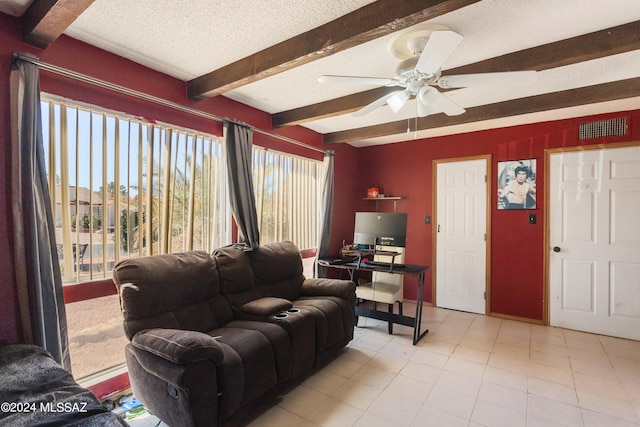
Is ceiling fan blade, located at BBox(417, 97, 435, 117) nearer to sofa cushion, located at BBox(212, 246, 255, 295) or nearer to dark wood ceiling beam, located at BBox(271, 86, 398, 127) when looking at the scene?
dark wood ceiling beam, located at BBox(271, 86, 398, 127)

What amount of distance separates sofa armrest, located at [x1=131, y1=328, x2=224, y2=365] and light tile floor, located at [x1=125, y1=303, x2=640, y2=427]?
23.8 inches

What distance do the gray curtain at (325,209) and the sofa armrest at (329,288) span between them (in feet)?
2.95

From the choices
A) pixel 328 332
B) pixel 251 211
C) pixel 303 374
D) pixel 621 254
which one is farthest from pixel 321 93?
pixel 621 254

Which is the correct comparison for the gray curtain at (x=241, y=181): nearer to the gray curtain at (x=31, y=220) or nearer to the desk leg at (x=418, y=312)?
the gray curtain at (x=31, y=220)

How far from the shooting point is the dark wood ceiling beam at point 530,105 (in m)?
2.60

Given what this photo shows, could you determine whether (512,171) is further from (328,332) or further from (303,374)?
(303,374)

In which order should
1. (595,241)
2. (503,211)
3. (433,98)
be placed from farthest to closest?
1. (503,211)
2. (595,241)
3. (433,98)

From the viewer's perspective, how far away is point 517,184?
3926mm

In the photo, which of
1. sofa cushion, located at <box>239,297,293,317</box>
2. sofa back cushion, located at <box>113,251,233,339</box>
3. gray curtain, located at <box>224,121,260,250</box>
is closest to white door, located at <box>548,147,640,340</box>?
sofa cushion, located at <box>239,297,293,317</box>

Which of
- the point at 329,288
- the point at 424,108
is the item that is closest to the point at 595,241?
the point at 424,108

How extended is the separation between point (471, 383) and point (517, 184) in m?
2.62

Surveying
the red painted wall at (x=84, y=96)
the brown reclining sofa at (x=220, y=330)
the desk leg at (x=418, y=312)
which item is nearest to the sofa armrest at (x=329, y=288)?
the brown reclining sofa at (x=220, y=330)

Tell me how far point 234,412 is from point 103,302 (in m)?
1.27

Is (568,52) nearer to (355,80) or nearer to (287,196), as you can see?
(355,80)
